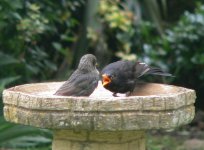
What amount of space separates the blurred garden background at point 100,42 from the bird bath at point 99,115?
243cm

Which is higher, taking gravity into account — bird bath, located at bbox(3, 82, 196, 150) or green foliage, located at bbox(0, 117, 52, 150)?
bird bath, located at bbox(3, 82, 196, 150)

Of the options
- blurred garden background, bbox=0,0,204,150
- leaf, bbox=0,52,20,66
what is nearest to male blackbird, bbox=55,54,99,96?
blurred garden background, bbox=0,0,204,150

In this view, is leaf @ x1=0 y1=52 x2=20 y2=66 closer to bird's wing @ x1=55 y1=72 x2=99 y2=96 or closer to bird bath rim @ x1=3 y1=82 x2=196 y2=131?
bird's wing @ x1=55 y1=72 x2=99 y2=96

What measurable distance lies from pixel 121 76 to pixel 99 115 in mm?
609

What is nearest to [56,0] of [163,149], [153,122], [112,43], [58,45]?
[58,45]

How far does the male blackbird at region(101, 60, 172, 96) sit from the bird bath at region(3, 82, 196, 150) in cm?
29

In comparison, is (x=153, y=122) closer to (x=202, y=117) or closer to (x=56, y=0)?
(x=56, y=0)

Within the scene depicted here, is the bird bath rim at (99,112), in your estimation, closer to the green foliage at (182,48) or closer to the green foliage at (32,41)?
the green foliage at (32,41)

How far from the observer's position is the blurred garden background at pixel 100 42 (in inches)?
284

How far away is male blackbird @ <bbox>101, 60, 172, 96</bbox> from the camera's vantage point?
4.44 metres

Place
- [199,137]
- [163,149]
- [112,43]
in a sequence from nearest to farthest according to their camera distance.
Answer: [163,149], [199,137], [112,43]

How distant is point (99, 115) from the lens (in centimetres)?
394

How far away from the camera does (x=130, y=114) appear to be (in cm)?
399

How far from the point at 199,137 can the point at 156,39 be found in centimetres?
144
